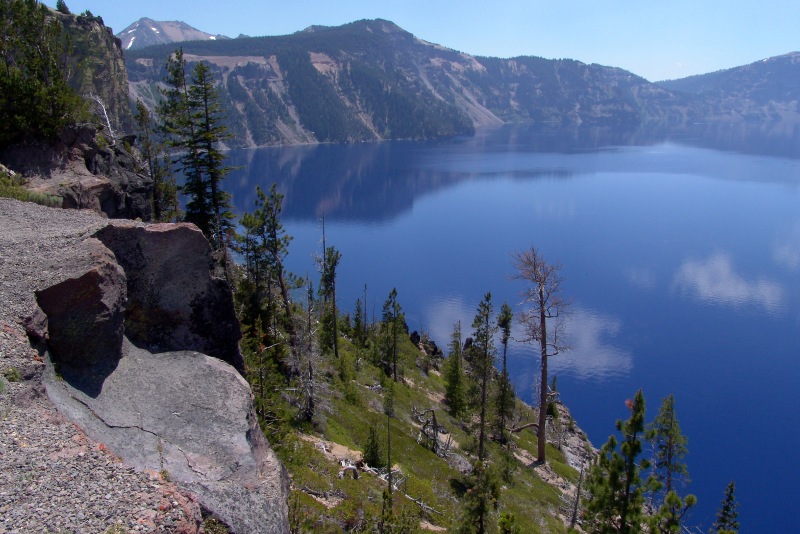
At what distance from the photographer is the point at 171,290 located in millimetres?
15594

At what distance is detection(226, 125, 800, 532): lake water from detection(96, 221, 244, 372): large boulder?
23.8 m

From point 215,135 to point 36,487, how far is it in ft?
83.0

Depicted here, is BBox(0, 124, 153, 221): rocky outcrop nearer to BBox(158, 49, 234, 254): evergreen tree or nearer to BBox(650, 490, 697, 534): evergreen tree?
BBox(158, 49, 234, 254): evergreen tree

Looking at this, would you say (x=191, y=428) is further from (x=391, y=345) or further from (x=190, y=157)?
(x=391, y=345)

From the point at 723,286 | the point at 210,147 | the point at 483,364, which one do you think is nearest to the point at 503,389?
the point at 483,364

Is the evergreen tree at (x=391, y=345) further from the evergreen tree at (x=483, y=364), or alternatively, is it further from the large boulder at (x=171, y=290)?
the large boulder at (x=171, y=290)

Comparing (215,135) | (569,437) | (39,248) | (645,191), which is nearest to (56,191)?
(215,135)

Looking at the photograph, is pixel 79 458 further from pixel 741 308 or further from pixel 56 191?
pixel 741 308

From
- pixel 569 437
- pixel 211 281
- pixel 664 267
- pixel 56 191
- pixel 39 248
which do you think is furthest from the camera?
pixel 664 267

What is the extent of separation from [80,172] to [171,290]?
1633cm

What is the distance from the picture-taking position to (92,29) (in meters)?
70.1

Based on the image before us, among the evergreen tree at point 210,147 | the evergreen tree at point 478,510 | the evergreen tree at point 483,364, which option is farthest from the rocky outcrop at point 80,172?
the evergreen tree at point 483,364

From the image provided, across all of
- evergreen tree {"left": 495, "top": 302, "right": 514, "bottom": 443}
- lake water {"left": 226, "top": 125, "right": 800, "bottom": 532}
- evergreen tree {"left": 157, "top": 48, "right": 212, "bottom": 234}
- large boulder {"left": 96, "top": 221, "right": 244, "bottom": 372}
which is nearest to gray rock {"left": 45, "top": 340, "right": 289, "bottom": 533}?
large boulder {"left": 96, "top": 221, "right": 244, "bottom": 372}

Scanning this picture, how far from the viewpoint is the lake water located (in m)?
49.9
